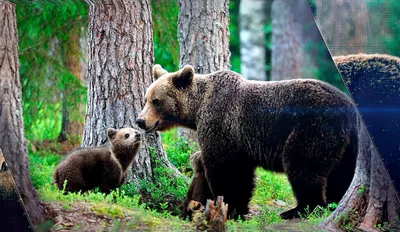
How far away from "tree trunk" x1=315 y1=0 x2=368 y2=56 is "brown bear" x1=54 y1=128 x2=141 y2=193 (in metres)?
1.21

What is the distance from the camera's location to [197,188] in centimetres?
420

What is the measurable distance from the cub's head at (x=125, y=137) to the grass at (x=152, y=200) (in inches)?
10.6

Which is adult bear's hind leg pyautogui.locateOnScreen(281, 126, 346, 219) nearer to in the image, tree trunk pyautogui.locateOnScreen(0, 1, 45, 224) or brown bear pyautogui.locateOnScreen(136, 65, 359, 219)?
brown bear pyautogui.locateOnScreen(136, 65, 359, 219)

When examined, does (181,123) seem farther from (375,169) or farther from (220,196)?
(375,169)

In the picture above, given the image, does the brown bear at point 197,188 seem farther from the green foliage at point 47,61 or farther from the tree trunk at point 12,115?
the tree trunk at point 12,115

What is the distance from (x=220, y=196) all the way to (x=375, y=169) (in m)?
0.88

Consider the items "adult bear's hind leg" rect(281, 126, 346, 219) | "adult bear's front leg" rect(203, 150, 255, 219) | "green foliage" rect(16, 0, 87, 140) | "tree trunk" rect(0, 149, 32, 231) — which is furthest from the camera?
"tree trunk" rect(0, 149, 32, 231)

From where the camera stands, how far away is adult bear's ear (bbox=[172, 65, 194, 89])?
4062mm

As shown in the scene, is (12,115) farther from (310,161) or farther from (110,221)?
(310,161)

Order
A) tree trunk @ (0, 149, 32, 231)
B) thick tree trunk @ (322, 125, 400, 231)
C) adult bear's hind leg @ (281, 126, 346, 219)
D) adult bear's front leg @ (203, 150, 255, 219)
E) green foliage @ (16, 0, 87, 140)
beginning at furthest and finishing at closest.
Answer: tree trunk @ (0, 149, 32, 231), green foliage @ (16, 0, 87, 140), adult bear's front leg @ (203, 150, 255, 219), thick tree trunk @ (322, 125, 400, 231), adult bear's hind leg @ (281, 126, 346, 219)

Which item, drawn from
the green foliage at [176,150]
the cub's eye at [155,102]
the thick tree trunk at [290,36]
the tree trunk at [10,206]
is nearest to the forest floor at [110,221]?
the tree trunk at [10,206]

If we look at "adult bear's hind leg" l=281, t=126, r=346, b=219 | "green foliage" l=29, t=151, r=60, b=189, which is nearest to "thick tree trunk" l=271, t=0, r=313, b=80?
"adult bear's hind leg" l=281, t=126, r=346, b=219

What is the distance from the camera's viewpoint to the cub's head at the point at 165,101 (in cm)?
412

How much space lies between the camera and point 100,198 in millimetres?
4121
